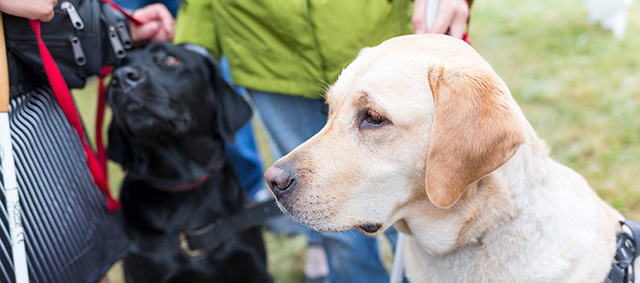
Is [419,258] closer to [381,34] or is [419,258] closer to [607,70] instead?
[381,34]

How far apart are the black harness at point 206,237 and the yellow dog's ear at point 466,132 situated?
1394 mm

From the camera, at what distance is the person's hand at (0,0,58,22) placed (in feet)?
6.00

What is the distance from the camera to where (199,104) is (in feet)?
9.82

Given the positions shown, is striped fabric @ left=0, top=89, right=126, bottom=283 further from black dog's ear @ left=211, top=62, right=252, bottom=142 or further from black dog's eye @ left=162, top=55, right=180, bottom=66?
black dog's ear @ left=211, top=62, right=252, bottom=142

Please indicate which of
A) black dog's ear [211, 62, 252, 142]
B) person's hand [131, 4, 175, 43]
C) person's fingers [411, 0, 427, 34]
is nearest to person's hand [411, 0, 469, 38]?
person's fingers [411, 0, 427, 34]

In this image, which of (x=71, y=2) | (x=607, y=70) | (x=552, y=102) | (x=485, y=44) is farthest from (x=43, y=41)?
(x=485, y=44)

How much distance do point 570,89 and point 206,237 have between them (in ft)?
14.3

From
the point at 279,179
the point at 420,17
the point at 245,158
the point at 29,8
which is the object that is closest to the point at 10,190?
the point at 29,8

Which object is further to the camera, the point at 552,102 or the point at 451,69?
the point at 552,102

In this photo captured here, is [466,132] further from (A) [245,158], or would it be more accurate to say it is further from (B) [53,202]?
(A) [245,158]

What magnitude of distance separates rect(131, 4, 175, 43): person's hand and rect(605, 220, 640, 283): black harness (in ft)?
8.53

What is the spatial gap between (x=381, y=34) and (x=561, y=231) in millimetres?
1233

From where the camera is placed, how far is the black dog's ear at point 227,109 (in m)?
3.11

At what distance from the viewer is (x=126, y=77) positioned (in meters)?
2.71
